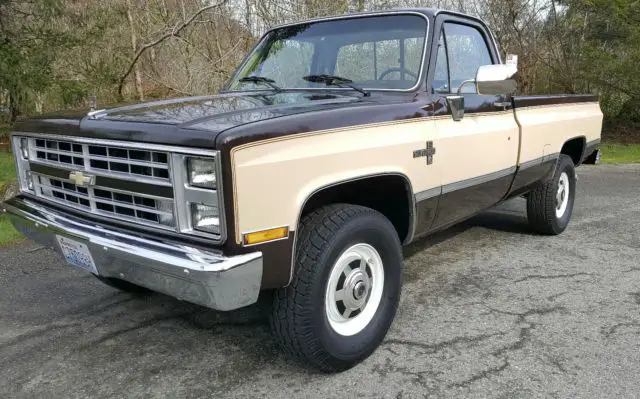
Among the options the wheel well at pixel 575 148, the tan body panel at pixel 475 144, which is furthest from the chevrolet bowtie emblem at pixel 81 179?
the wheel well at pixel 575 148

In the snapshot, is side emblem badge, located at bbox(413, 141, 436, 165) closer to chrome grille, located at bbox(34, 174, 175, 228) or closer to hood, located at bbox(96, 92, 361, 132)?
hood, located at bbox(96, 92, 361, 132)

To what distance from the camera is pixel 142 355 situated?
3.09 meters

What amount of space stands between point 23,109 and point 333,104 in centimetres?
979

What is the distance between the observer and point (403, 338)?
3258 millimetres

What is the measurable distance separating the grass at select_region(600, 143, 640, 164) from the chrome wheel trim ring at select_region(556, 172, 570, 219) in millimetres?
6292

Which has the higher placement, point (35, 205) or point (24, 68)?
point (24, 68)

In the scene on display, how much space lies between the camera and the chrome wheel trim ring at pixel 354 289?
112 inches

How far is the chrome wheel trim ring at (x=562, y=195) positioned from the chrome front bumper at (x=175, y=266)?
4094mm

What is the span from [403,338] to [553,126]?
9.15 ft

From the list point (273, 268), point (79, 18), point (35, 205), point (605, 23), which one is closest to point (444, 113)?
point (273, 268)

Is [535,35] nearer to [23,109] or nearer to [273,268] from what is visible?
[23,109]

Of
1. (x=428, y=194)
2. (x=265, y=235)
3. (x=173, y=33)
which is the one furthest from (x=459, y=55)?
(x=173, y=33)

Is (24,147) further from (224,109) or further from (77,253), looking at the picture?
(224,109)

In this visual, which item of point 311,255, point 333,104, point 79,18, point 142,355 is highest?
point 79,18
